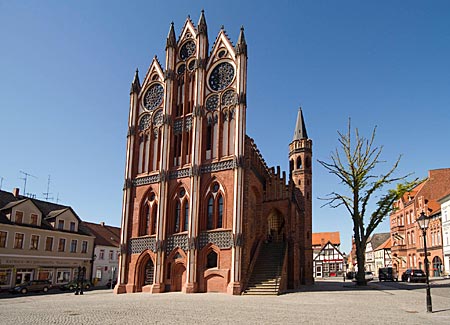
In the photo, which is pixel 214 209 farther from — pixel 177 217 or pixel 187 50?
pixel 187 50

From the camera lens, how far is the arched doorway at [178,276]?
108 feet

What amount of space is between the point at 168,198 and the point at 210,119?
754 centimetres

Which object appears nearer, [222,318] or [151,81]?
[222,318]

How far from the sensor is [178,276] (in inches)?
1303

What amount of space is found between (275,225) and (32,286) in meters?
24.0

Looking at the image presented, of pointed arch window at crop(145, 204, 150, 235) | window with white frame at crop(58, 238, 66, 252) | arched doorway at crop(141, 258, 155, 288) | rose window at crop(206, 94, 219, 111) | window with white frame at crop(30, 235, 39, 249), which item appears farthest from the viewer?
window with white frame at crop(58, 238, 66, 252)

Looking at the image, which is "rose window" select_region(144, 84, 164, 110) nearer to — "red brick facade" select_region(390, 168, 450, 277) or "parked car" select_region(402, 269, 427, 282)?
"parked car" select_region(402, 269, 427, 282)

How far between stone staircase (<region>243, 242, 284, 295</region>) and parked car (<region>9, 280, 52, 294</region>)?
21955mm

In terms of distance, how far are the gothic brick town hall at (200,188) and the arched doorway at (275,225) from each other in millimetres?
99

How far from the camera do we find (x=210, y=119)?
34625 mm

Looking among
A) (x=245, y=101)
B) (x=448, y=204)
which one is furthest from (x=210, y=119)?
(x=448, y=204)

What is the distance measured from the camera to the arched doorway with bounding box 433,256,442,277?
5647cm

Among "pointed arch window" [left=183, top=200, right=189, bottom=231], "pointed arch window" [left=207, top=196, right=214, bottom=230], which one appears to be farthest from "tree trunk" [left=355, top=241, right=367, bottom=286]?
"pointed arch window" [left=183, top=200, right=189, bottom=231]

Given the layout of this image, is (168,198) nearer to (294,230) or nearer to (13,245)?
(294,230)
